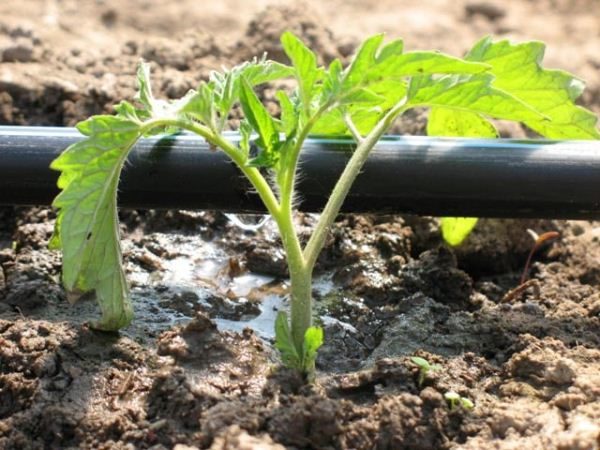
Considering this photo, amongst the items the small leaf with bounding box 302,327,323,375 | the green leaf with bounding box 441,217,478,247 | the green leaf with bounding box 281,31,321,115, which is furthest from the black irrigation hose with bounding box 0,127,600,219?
the small leaf with bounding box 302,327,323,375

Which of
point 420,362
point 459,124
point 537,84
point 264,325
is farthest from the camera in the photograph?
point 459,124

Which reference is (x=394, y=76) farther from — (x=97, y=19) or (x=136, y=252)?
(x=97, y=19)

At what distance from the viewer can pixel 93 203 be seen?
5.01 feet

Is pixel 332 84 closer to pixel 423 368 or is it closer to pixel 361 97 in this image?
pixel 361 97

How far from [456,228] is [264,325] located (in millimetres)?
472

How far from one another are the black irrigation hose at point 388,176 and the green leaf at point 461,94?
19 centimetres

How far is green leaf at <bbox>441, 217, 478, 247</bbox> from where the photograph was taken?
2.03 metres

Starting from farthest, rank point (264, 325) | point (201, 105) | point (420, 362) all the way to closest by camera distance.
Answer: point (264, 325)
point (420, 362)
point (201, 105)

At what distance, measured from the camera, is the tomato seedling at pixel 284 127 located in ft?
4.87

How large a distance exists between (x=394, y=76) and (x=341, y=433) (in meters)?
0.55

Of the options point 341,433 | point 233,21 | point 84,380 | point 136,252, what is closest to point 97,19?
point 233,21

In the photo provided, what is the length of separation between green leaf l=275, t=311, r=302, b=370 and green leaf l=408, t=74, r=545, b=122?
42 cm

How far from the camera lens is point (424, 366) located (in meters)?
1.55

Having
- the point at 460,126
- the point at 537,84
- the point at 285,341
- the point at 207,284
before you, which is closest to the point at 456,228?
the point at 460,126
